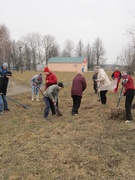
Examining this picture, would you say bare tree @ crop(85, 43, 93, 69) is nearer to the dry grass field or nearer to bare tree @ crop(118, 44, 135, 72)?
bare tree @ crop(118, 44, 135, 72)

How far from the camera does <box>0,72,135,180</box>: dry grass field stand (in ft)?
11.2

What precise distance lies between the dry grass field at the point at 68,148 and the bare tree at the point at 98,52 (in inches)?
2530

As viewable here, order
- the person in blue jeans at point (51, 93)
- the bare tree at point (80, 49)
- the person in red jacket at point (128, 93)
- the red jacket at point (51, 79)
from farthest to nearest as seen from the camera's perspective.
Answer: the bare tree at point (80, 49) < the red jacket at point (51, 79) < the person in blue jeans at point (51, 93) < the person in red jacket at point (128, 93)

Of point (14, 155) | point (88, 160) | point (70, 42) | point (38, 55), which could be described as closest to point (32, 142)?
point (14, 155)

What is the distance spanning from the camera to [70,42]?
77.1 m

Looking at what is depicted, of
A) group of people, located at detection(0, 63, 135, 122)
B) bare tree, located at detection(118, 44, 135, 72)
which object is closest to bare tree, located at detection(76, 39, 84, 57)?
bare tree, located at detection(118, 44, 135, 72)

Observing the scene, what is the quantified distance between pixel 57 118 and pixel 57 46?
6864cm

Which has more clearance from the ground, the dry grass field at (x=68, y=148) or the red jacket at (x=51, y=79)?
Answer: the red jacket at (x=51, y=79)

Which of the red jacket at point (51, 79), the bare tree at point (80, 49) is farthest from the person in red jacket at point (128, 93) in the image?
the bare tree at point (80, 49)

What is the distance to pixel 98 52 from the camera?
70.6 meters

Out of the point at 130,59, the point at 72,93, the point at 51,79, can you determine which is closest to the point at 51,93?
the point at 72,93

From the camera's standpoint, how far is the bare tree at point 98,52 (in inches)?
2734

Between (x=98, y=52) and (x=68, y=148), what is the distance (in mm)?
68643

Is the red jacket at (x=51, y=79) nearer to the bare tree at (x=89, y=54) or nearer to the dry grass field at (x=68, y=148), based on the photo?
the dry grass field at (x=68, y=148)
